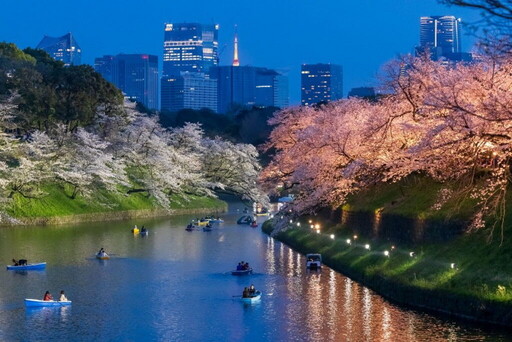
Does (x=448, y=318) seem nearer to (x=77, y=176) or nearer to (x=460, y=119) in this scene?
(x=460, y=119)

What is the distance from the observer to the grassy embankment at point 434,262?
2970 centimetres

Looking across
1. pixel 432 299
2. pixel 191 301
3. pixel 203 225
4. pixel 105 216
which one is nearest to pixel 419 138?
pixel 432 299

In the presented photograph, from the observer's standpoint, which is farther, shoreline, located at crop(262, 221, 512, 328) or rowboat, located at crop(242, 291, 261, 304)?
rowboat, located at crop(242, 291, 261, 304)

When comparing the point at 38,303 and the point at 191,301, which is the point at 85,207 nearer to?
the point at 191,301

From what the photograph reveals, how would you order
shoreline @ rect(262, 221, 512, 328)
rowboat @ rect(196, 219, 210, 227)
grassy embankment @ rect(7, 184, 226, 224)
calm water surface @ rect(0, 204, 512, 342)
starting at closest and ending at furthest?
shoreline @ rect(262, 221, 512, 328), calm water surface @ rect(0, 204, 512, 342), grassy embankment @ rect(7, 184, 226, 224), rowboat @ rect(196, 219, 210, 227)

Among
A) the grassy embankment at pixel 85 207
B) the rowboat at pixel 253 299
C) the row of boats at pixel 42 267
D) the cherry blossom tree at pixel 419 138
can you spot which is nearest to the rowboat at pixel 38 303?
the row of boats at pixel 42 267

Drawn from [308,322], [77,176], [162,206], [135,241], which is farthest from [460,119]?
[162,206]

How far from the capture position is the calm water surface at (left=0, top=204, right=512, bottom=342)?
3045 centimetres

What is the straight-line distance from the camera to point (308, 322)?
3225 centimetres

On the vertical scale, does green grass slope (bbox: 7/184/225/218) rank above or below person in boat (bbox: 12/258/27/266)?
above

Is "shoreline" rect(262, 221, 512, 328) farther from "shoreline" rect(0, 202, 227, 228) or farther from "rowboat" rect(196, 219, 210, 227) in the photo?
"shoreline" rect(0, 202, 227, 228)

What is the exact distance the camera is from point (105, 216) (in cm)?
8200

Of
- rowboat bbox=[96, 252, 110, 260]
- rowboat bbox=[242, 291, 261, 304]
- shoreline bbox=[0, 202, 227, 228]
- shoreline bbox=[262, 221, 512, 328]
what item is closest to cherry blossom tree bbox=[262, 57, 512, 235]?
shoreline bbox=[262, 221, 512, 328]

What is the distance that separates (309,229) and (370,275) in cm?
2299
